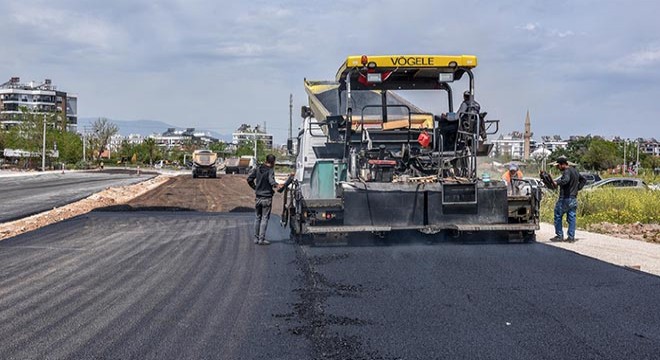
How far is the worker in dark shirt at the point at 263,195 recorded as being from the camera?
40.3 ft

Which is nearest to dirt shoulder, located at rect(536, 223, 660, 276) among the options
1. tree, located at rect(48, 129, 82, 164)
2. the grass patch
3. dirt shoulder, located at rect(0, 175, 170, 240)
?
the grass patch

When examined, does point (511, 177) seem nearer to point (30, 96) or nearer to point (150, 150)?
point (150, 150)

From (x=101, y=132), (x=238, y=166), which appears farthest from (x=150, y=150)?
(x=238, y=166)

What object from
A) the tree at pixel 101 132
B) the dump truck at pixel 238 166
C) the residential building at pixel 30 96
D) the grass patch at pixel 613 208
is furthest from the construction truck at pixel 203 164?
the residential building at pixel 30 96

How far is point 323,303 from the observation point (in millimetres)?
7383

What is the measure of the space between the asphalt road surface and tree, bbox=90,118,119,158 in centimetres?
9765

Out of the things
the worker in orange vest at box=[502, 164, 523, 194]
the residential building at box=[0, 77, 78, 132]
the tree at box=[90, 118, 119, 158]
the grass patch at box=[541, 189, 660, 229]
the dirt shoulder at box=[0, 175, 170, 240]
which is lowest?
the dirt shoulder at box=[0, 175, 170, 240]

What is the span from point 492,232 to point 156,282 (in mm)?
5729

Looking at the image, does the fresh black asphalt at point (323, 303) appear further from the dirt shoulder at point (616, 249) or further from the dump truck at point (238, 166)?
the dump truck at point (238, 166)

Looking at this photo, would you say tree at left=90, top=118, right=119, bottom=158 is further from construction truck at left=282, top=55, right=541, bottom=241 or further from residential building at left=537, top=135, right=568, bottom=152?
construction truck at left=282, top=55, right=541, bottom=241

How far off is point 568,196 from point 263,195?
17.8ft

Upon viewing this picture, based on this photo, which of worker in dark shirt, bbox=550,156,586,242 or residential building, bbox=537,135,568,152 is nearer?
worker in dark shirt, bbox=550,156,586,242

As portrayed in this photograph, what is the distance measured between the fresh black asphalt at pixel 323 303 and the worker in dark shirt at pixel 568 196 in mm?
1598

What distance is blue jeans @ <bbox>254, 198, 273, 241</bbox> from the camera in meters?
12.2
